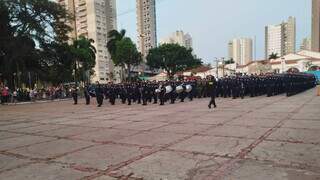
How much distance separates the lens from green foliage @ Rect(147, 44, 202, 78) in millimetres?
67375

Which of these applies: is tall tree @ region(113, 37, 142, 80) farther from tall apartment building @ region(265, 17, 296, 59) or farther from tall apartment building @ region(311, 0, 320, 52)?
tall apartment building @ region(265, 17, 296, 59)

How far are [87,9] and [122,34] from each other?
138 ft

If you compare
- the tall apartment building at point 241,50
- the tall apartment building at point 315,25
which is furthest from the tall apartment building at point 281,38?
the tall apartment building at point 241,50

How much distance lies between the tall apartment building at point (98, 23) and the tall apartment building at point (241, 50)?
47456mm

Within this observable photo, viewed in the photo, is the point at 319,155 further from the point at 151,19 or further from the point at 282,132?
the point at 151,19

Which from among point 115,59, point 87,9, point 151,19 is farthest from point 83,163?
point 87,9

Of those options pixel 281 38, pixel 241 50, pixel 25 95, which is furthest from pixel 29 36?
pixel 241 50

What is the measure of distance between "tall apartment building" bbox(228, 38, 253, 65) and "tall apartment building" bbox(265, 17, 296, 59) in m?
12.2

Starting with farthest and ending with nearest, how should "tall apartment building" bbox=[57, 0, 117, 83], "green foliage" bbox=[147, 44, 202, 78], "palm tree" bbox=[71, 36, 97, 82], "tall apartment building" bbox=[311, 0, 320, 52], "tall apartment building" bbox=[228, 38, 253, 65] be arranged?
"tall apartment building" bbox=[228, 38, 253, 65]
"tall apartment building" bbox=[57, 0, 117, 83]
"tall apartment building" bbox=[311, 0, 320, 52]
"green foliage" bbox=[147, 44, 202, 78]
"palm tree" bbox=[71, 36, 97, 82]

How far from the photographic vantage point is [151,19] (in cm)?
8656

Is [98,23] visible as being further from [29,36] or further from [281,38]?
[29,36]

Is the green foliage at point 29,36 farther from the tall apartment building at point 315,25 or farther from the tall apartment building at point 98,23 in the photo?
the tall apartment building at point 315,25

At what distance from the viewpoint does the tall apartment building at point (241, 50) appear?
120 metres

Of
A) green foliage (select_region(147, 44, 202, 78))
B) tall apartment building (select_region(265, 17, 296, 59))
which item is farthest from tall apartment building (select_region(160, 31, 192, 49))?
green foliage (select_region(147, 44, 202, 78))
